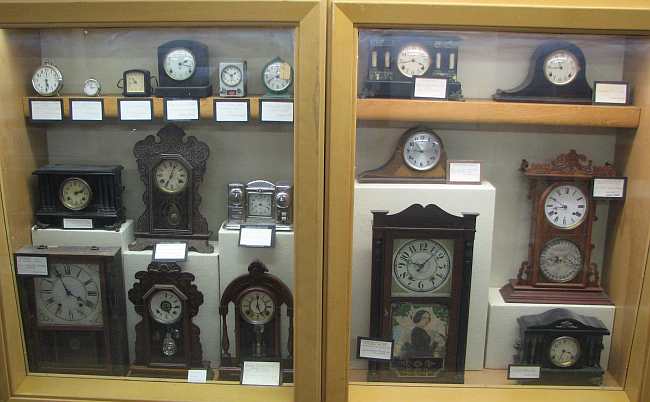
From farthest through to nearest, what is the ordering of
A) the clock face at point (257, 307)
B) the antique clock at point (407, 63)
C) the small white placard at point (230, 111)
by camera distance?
the clock face at point (257, 307) → the small white placard at point (230, 111) → the antique clock at point (407, 63)

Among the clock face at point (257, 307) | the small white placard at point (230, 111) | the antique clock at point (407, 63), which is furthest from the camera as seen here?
the clock face at point (257, 307)

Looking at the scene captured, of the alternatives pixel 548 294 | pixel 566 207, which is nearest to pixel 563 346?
pixel 548 294

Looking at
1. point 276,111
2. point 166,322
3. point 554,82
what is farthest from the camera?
point 166,322

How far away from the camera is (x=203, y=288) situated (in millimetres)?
1465

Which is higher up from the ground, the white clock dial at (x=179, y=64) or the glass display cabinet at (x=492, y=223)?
the white clock dial at (x=179, y=64)

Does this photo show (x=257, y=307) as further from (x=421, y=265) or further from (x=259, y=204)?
(x=421, y=265)

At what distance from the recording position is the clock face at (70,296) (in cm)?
145

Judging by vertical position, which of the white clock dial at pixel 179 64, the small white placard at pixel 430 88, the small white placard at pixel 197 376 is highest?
the white clock dial at pixel 179 64

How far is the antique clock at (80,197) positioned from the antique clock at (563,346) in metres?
1.11

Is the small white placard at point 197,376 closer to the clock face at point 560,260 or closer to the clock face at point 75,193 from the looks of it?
the clock face at point 75,193

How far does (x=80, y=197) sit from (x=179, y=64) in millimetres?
441

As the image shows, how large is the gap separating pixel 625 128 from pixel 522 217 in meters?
0.33

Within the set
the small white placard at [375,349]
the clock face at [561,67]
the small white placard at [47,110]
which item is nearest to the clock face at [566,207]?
the clock face at [561,67]

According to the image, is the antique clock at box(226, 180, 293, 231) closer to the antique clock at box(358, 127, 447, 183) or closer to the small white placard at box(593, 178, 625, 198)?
the antique clock at box(358, 127, 447, 183)
